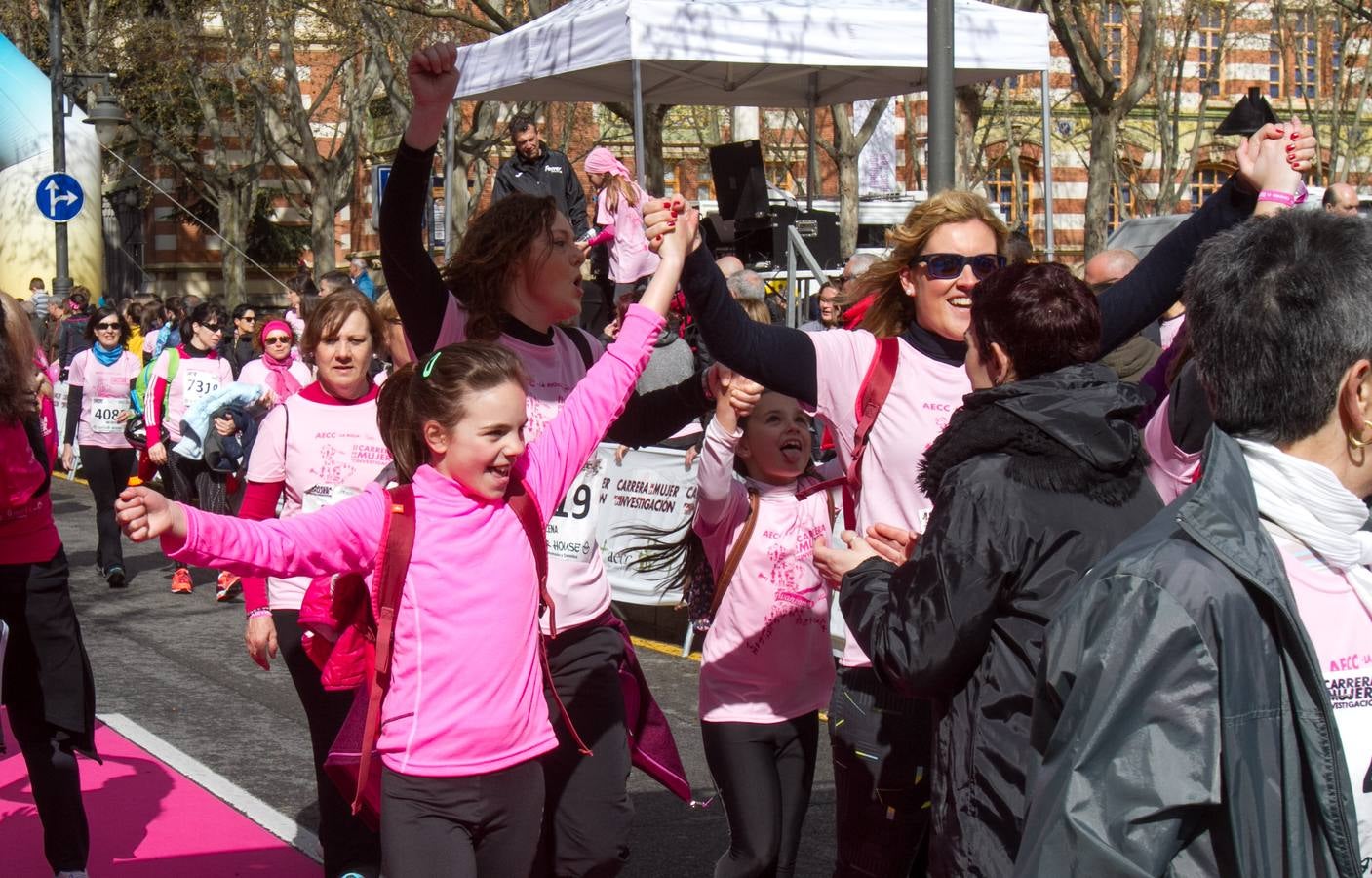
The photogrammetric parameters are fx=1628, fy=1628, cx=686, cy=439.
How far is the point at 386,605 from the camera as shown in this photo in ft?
11.4

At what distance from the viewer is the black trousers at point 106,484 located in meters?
11.5

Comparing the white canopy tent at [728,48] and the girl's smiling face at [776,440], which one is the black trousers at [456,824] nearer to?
the girl's smiling face at [776,440]

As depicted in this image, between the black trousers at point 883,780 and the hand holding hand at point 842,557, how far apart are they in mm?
514

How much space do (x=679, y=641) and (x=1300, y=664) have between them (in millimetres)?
7895

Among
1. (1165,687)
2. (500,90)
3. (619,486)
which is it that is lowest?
(619,486)

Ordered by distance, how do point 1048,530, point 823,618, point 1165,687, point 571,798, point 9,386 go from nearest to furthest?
point 1165,687
point 1048,530
point 571,798
point 823,618
point 9,386

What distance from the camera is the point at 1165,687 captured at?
6.16 ft

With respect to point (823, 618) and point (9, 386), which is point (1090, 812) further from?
point (9, 386)

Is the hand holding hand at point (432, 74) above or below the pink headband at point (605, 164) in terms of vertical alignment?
above

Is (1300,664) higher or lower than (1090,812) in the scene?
higher

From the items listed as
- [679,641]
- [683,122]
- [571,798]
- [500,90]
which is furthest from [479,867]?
[683,122]

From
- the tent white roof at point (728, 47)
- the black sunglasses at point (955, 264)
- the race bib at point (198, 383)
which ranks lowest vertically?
the race bib at point (198, 383)

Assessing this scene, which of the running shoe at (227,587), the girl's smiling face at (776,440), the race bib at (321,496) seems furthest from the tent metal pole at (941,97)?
the running shoe at (227,587)

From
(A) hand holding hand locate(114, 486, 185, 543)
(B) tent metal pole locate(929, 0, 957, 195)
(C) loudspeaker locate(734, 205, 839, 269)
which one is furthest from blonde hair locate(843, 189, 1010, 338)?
(C) loudspeaker locate(734, 205, 839, 269)
